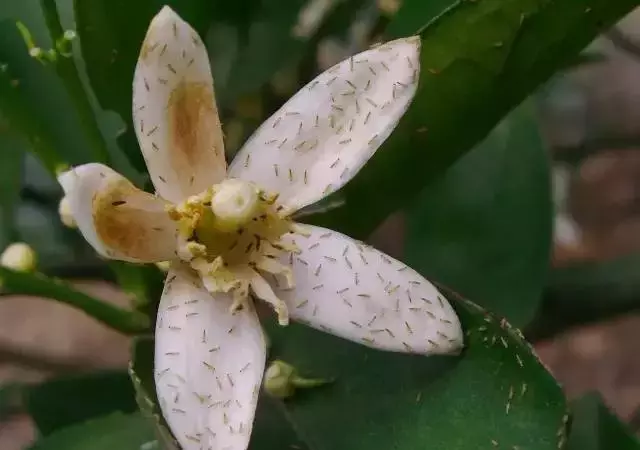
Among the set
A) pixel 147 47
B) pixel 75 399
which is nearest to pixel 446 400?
pixel 147 47

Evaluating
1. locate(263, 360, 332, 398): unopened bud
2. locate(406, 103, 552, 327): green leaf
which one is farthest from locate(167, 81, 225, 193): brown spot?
locate(406, 103, 552, 327): green leaf

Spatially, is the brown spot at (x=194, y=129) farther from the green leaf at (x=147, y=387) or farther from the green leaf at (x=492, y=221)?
the green leaf at (x=492, y=221)

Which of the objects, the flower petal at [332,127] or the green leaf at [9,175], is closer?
the flower petal at [332,127]

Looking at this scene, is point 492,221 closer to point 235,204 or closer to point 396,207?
point 396,207

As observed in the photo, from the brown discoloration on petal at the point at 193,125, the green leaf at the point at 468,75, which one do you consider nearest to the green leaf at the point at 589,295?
the green leaf at the point at 468,75

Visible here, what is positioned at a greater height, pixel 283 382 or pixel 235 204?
pixel 235 204

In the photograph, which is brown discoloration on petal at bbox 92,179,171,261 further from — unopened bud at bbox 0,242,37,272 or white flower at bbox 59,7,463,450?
unopened bud at bbox 0,242,37,272
